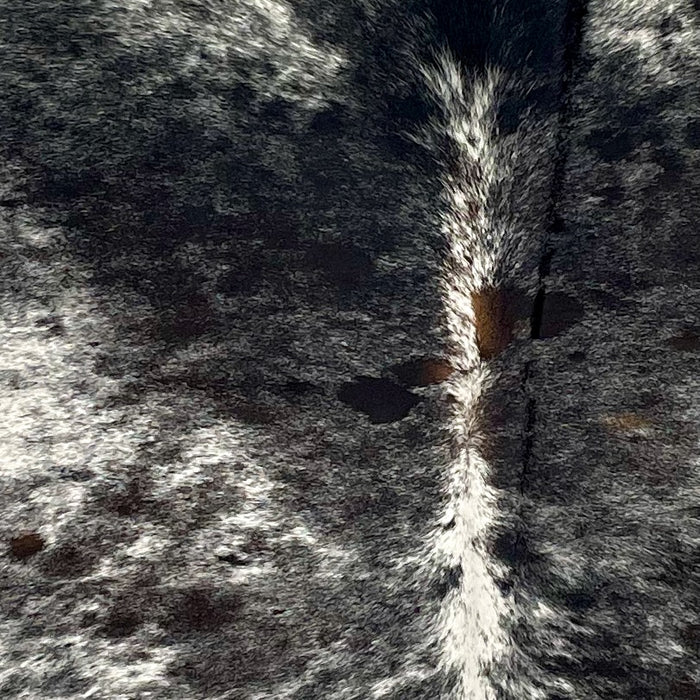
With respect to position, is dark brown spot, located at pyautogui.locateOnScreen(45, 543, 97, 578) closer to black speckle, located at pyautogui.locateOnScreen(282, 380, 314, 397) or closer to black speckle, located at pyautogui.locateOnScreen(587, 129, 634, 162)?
black speckle, located at pyautogui.locateOnScreen(282, 380, 314, 397)

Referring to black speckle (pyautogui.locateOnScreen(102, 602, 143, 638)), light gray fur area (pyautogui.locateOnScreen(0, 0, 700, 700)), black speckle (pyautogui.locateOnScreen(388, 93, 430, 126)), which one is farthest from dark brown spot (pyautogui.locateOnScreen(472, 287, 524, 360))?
black speckle (pyautogui.locateOnScreen(102, 602, 143, 638))

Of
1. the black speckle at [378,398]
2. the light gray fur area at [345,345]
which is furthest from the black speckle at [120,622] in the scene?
the black speckle at [378,398]

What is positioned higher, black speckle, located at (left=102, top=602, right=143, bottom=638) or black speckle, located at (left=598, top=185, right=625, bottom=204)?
black speckle, located at (left=598, top=185, right=625, bottom=204)

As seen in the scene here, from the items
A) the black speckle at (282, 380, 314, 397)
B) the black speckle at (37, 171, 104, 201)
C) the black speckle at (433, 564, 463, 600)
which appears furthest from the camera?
the black speckle at (433, 564, 463, 600)

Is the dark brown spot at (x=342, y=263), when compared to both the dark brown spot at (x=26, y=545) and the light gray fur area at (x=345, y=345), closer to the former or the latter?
the light gray fur area at (x=345, y=345)

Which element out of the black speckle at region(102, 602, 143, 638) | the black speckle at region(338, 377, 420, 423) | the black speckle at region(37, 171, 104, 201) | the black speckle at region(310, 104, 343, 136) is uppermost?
the black speckle at region(310, 104, 343, 136)

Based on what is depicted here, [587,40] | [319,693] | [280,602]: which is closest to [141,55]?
[587,40]

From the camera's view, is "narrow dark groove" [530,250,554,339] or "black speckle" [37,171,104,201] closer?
"black speckle" [37,171,104,201]

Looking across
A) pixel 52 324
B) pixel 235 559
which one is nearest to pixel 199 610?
pixel 235 559
